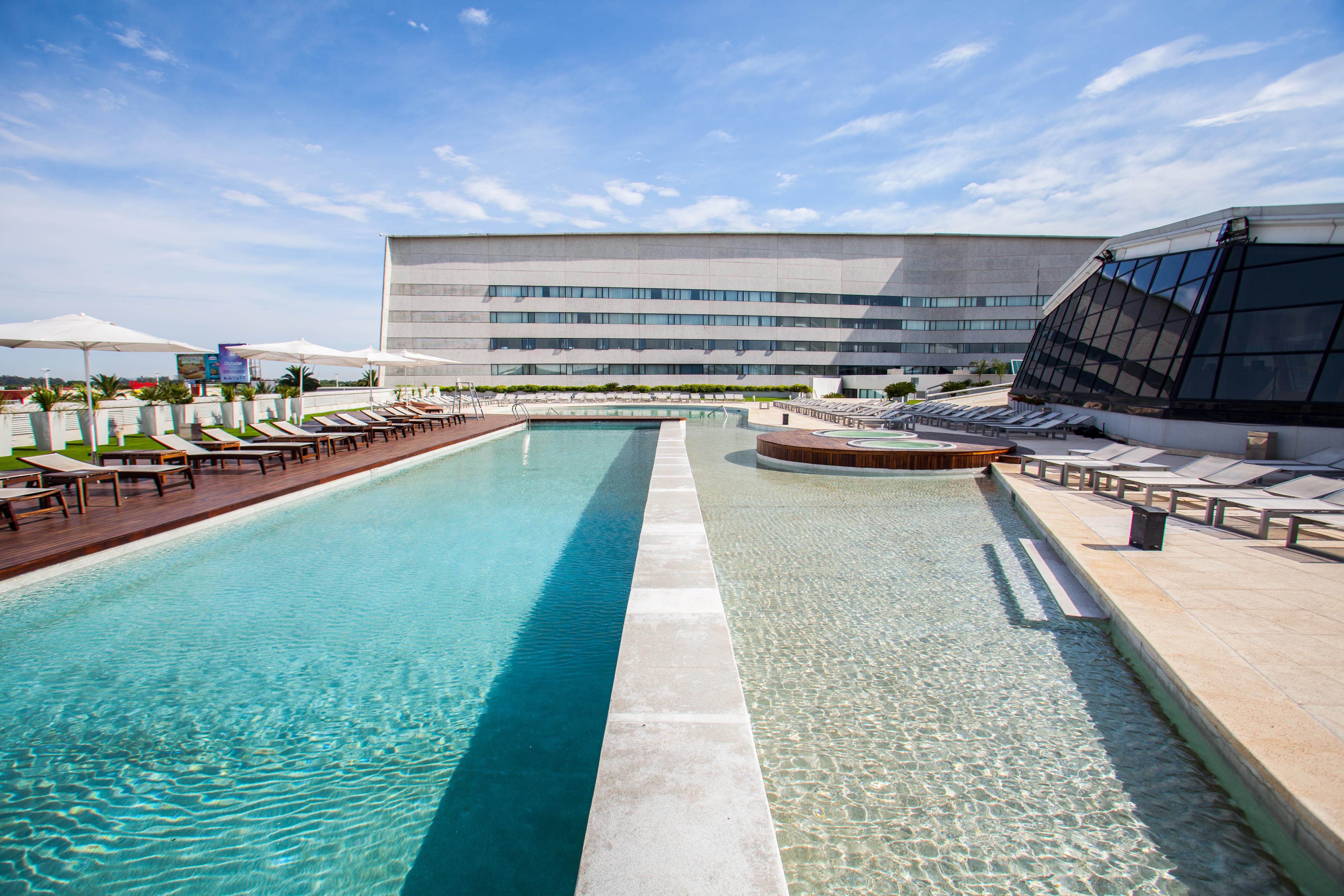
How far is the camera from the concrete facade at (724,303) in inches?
1690

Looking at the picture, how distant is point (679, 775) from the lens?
218cm

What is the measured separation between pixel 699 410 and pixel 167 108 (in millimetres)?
23023

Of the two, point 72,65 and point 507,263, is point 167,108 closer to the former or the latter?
point 72,65

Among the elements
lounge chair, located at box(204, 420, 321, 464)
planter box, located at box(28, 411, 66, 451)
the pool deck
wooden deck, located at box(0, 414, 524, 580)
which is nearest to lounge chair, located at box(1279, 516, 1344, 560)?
the pool deck

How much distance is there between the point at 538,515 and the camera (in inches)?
314

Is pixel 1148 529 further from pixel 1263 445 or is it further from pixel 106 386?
pixel 106 386

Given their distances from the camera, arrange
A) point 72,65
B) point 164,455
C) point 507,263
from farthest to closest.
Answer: point 507,263 < point 72,65 < point 164,455

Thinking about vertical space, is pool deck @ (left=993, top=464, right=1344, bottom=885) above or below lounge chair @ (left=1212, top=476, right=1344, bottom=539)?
below

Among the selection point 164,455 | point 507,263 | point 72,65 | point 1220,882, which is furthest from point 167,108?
point 507,263

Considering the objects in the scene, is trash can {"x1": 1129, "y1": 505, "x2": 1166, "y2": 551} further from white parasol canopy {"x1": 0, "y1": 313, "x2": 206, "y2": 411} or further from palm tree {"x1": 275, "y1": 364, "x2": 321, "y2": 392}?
palm tree {"x1": 275, "y1": 364, "x2": 321, "y2": 392}

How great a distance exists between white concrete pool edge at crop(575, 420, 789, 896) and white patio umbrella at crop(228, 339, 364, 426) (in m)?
14.5

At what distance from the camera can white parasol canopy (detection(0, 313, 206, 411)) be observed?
976cm

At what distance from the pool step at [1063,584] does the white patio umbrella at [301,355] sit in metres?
16.1

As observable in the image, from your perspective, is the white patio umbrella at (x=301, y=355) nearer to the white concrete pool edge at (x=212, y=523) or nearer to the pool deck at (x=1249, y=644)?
the white concrete pool edge at (x=212, y=523)
